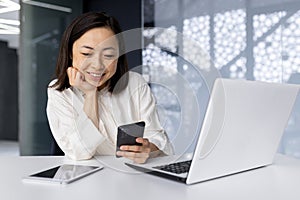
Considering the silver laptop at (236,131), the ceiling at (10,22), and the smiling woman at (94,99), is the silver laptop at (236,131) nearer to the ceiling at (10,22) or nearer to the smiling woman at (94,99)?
the smiling woman at (94,99)

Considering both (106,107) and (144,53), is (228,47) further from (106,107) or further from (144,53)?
(106,107)

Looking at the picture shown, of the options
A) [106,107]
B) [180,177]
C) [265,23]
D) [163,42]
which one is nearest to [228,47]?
[265,23]

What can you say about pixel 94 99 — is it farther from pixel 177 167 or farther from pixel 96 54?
pixel 177 167

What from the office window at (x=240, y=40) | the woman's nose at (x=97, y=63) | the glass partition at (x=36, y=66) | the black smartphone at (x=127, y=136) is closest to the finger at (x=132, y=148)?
the black smartphone at (x=127, y=136)

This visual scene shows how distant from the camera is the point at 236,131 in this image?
2.95ft

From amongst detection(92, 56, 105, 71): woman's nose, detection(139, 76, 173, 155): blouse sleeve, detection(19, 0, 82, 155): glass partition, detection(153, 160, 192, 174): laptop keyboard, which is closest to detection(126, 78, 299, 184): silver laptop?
detection(153, 160, 192, 174): laptop keyboard

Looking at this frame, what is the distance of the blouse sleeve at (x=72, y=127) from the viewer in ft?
4.04

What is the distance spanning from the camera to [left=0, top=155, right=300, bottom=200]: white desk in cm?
78

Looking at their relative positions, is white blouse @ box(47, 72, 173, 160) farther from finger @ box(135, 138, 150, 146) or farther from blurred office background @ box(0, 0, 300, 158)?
blurred office background @ box(0, 0, 300, 158)

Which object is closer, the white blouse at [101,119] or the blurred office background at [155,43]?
the white blouse at [101,119]

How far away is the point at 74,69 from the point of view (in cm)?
137

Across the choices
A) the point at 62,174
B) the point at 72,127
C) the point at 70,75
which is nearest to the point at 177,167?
the point at 62,174

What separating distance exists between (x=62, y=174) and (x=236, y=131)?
46cm

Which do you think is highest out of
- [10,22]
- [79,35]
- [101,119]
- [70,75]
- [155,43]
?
[10,22]
